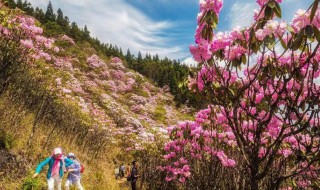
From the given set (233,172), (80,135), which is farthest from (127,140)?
(233,172)

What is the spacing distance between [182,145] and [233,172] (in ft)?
11.4

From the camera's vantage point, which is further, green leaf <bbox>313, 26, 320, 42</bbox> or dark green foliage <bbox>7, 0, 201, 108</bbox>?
dark green foliage <bbox>7, 0, 201, 108</bbox>

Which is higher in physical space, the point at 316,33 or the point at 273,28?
the point at 273,28

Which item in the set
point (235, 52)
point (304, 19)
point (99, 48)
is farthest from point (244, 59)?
point (99, 48)

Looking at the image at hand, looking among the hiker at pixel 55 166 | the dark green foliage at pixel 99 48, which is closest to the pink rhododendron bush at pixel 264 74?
the hiker at pixel 55 166

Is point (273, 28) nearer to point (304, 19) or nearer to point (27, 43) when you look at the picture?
point (304, 19)

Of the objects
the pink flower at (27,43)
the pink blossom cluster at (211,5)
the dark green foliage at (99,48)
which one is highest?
the dark green foliage at (99,48)

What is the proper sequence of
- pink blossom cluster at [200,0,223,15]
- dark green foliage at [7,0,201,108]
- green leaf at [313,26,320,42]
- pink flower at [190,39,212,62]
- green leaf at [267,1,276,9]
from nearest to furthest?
green leaf at [313,26,320,42]
green leaf at [267,1,276,9]
pink blossom cluster at [200,0,223,15]
pink flower at [190,39,212,62]
dark green foliage at [7,0,201,108]

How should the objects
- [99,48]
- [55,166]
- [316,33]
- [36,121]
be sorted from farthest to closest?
[99,48] → [36,121] → [55,166] → [316,33]

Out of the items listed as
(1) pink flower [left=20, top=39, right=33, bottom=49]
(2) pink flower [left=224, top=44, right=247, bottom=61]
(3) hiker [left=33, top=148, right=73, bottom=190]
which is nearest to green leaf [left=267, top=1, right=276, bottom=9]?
(2) pink flower [left=224, top=44, right=247, bottom=61]

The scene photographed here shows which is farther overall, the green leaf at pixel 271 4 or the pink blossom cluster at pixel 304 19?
the green leaf at pixel 271 4

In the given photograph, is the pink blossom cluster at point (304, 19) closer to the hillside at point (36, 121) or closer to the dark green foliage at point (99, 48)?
the hillside at point (36, 121)

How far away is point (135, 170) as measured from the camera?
1344 centimetres

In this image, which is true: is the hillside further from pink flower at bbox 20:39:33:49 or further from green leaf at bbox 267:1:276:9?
green leaf at bbox 267:1:276:9
